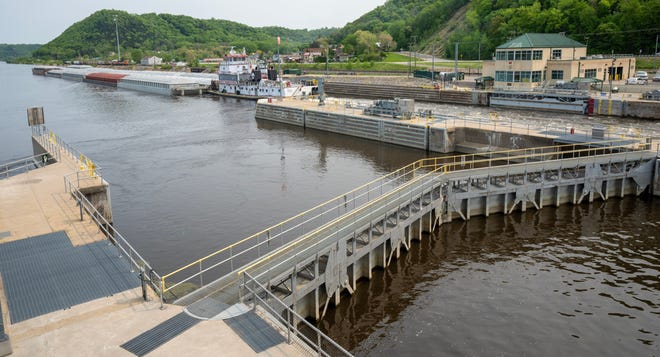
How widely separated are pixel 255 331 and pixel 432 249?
14.9m

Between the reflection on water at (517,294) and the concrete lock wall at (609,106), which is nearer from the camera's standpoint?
the reflection on water at (517,294)

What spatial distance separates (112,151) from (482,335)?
43.8 m

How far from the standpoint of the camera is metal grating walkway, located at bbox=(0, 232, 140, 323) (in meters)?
15.4

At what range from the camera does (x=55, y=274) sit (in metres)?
17.2

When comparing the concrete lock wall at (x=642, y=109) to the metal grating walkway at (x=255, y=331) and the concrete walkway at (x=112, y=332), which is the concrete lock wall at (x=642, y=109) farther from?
the concrete walkway at (x=112, y=332)

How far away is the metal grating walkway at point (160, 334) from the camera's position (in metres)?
12.9

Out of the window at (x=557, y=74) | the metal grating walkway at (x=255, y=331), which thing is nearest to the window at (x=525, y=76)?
the window at (x=557, y=74)

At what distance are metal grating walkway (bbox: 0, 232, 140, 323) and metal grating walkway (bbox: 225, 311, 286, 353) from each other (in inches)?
163

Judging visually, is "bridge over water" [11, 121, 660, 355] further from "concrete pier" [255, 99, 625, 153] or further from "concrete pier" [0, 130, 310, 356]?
"concrete pier" [255, 99, 625, 153]

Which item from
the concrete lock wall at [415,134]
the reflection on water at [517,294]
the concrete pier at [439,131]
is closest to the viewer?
the reflection on water at [517,294]

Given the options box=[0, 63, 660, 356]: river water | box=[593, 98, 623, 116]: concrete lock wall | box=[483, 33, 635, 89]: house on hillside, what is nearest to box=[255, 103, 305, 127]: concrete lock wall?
box=[0, 63, 660, 356]: river water

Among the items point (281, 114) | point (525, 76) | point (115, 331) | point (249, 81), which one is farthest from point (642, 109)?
point (249, 81)

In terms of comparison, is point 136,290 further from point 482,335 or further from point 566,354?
point 566,354

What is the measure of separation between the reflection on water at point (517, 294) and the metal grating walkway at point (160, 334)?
6534 mm
